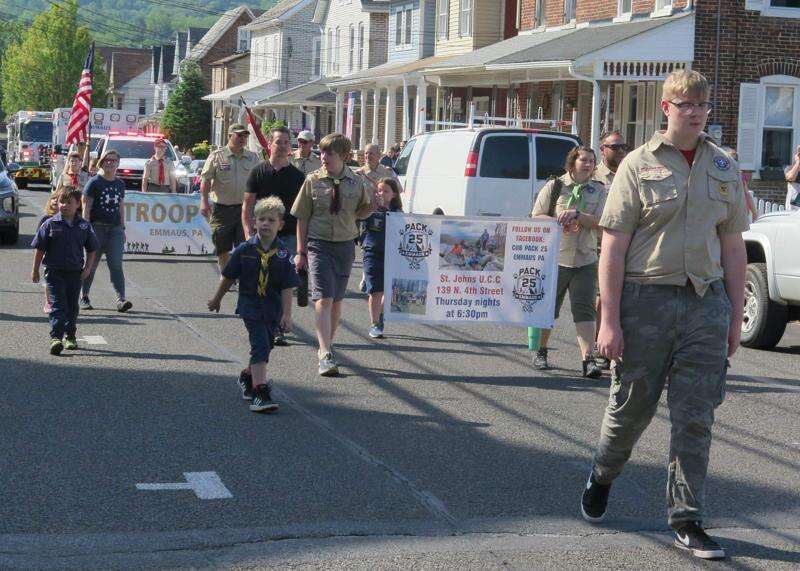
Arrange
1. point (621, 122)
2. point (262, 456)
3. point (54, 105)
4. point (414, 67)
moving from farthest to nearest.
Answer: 1. point (54, 105)
2. point (414, 67)
3. point (621, 122)
4. point (262, 456)

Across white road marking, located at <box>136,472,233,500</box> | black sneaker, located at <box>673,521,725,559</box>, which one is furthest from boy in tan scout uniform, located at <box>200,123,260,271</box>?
black sneaker, located at <box>673,521,725,559</box>

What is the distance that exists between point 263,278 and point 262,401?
838 millimetres

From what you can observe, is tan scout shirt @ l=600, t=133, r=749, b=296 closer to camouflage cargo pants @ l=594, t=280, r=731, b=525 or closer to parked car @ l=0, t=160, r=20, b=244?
camouflage cargo pants @ l=594, t=280, r=731, b=525

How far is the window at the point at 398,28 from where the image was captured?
48.4m

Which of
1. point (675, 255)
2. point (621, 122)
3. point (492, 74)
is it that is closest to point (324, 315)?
point (675, 255)

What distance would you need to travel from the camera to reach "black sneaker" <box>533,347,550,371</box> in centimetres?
1109

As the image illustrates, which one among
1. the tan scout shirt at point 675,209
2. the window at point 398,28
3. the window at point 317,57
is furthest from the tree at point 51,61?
the tan scout shirt at point 675,209

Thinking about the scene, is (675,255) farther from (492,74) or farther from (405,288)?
(492,74)

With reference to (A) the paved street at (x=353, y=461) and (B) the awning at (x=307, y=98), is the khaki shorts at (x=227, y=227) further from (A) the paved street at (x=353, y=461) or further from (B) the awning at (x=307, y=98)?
(B) the awning at (x=307, y=98)

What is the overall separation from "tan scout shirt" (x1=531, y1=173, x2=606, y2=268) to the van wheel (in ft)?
8.18

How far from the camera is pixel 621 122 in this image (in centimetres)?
2919

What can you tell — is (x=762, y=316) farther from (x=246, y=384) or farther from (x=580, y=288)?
(x=246, y=384)

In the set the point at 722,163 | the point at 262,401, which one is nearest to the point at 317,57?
the point at 262,401

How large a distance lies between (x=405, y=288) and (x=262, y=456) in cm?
416
